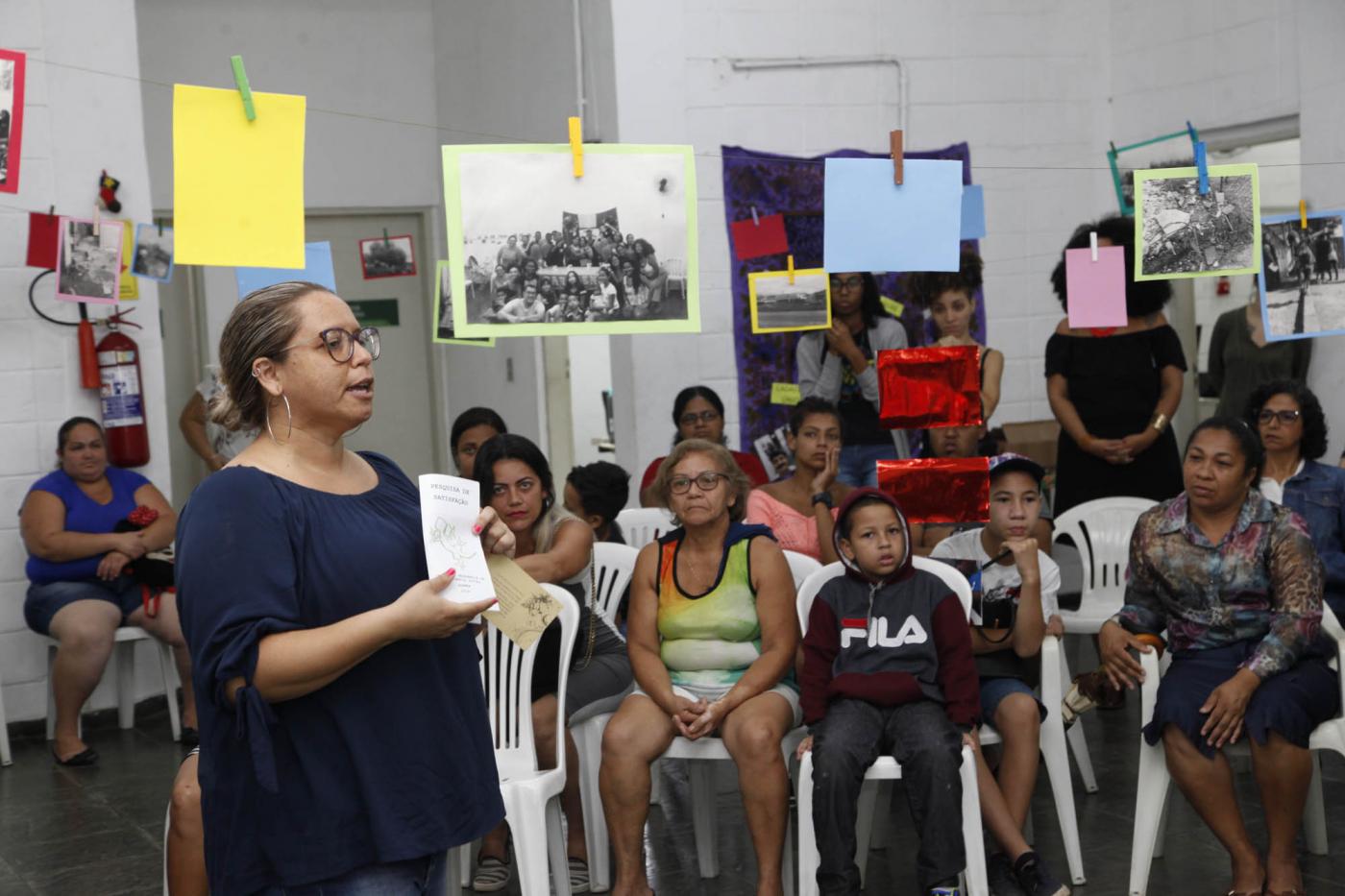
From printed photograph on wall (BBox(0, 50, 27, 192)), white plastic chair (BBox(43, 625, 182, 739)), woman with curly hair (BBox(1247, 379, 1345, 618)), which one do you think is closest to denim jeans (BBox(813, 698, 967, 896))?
woman with curly hair (BBox(1247, 379, 1345, 618))

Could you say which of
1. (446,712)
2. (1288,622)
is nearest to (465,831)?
(446,712)

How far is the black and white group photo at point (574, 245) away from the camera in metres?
3.42

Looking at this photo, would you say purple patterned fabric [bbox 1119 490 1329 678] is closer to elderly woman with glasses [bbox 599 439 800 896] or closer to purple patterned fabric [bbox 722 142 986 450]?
elderly woman with glasses [bbox 599 439 800 896]

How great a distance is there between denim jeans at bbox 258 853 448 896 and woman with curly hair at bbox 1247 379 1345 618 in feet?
8.90

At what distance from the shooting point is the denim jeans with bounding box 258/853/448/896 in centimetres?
169

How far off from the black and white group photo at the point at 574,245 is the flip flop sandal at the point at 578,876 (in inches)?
51.4

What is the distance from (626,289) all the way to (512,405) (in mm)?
3852

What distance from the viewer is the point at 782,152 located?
5.89 m

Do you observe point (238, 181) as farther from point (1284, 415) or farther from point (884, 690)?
point (1284, 415)

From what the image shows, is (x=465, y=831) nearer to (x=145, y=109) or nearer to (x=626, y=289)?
(x=626, y=289)

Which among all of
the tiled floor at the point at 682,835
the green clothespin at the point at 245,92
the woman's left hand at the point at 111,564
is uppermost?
the green clothespin at the point at 245,92

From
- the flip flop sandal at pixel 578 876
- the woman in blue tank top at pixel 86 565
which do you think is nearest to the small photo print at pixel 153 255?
the woman in blue tank top at pixel 86 565

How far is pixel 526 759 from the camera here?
3336 mm

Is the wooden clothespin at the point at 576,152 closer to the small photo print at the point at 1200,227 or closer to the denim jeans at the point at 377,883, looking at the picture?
the small photo print at the point at 1200,227
